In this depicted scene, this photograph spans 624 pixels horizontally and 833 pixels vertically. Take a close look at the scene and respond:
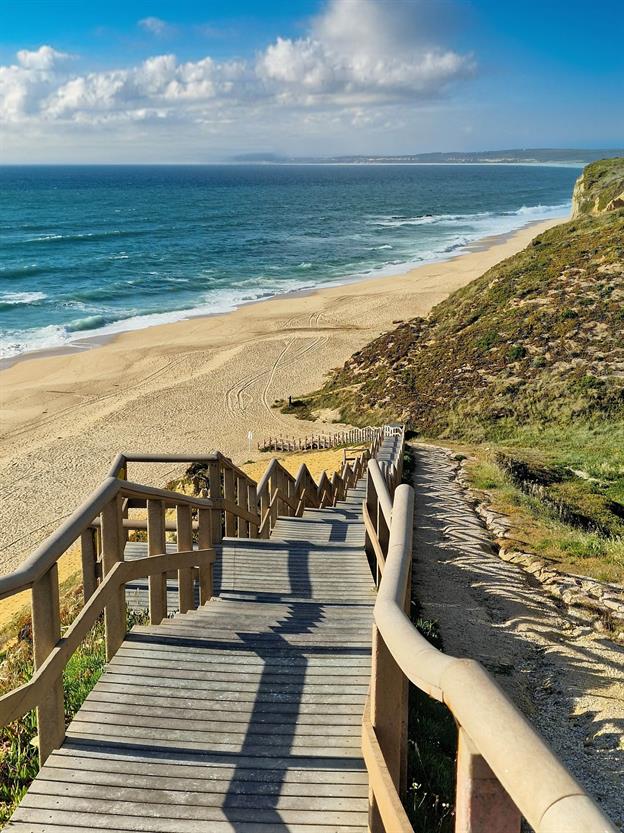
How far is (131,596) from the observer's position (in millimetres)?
7500

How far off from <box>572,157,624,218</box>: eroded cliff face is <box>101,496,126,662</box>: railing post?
4374cm

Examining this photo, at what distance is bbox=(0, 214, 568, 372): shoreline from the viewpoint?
35984 millimetres

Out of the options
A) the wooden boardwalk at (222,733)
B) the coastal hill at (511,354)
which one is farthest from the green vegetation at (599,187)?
the wooden boardwalk at (222,733)

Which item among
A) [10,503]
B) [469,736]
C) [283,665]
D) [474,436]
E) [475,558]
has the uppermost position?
[469,736]

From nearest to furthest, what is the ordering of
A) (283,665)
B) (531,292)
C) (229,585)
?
1. (283,665)
2. (229,585)
3. (531,292)

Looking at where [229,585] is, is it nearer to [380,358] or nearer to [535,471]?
[535,471]

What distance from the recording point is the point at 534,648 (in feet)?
20.4

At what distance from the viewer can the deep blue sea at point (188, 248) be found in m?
46.1

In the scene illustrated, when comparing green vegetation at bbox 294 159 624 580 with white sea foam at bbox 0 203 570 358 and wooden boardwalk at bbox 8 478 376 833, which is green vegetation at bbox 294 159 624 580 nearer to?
wooden boardwalk at bbox 8 478 376 833

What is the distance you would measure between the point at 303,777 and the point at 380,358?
2550 centimetres

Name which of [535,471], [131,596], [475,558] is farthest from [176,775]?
[535,471]

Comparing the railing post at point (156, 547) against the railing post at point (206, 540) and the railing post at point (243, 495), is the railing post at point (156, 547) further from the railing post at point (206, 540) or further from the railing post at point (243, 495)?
the railing post at point (243, 495)

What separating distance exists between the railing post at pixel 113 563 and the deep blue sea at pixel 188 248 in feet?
112

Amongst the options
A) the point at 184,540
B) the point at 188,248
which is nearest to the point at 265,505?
the point at 184,540
